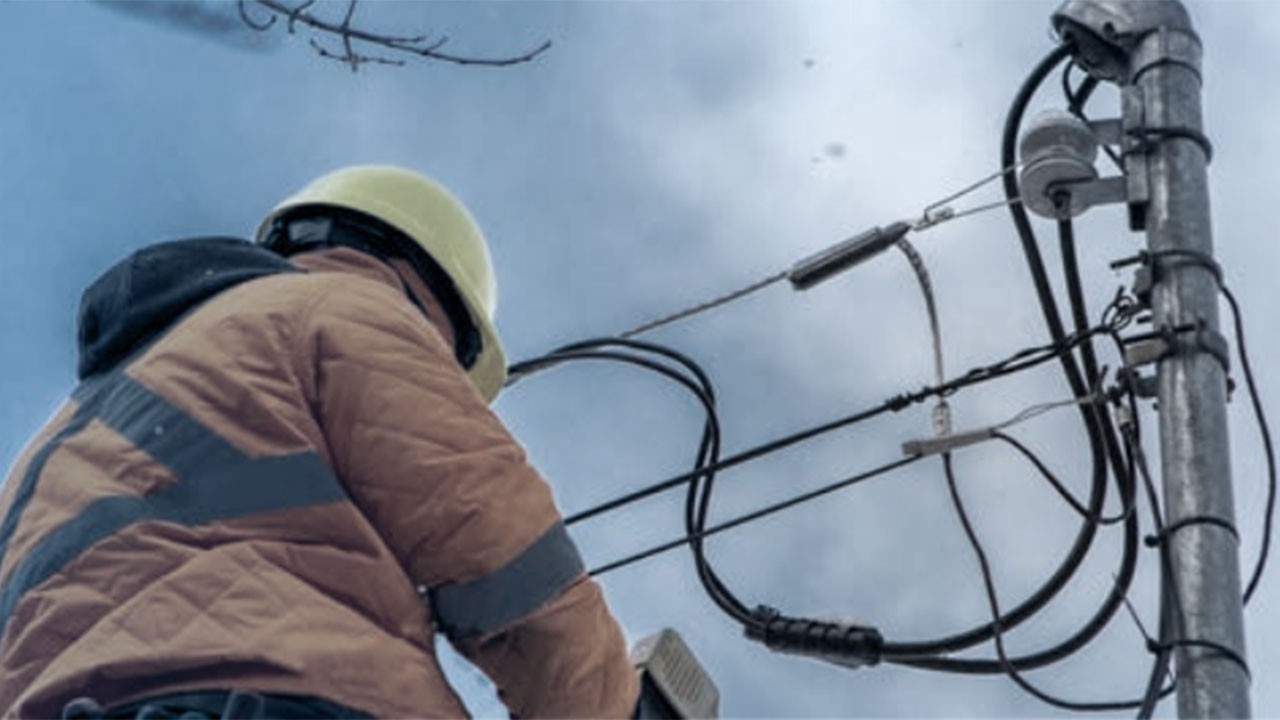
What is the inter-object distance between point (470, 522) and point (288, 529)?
0.92ft

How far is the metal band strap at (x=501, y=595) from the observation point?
319cm

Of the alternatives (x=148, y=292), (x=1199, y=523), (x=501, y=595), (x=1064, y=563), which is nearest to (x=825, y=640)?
(x=1064, y=563)

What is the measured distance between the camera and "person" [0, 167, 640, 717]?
2881 mm

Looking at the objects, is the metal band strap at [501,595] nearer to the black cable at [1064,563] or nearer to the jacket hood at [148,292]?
the jacket hood at [148,292]

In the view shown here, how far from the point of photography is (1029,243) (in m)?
5.48

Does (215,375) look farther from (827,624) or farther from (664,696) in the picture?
(827,624)

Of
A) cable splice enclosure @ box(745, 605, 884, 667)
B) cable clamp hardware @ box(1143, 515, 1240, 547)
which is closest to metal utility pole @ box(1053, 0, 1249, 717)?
cable clamp hardware @ box(1143, 515, 1240, 547)

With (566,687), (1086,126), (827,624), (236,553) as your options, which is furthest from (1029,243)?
(236,553)

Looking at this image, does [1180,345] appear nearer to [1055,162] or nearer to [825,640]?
[1055,162]

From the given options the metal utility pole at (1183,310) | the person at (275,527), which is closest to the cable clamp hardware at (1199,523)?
the metal utility pole at (1183,310)

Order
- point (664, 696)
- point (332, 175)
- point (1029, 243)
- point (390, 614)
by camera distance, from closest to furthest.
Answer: point (390, 614), point (664, 696), point (332, 175), point (1029, 243)

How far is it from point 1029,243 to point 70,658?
3.27 m

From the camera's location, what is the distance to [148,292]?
3.52 metres

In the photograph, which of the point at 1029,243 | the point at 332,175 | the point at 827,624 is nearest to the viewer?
the point at 332,175
